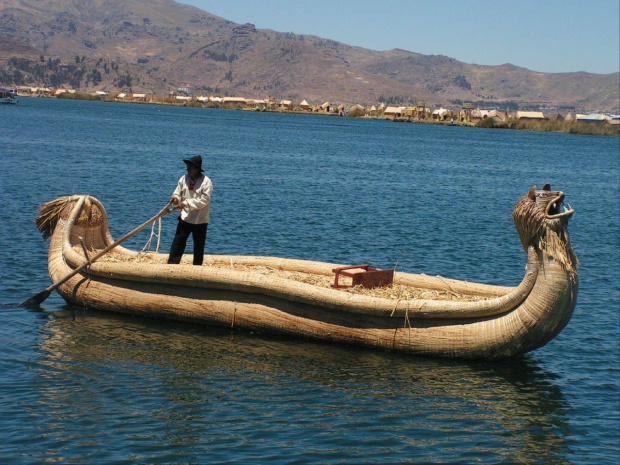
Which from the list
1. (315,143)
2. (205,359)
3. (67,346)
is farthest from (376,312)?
(315,143)

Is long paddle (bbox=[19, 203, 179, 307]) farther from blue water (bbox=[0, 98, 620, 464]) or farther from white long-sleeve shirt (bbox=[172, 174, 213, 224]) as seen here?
white long-sleeve shirt (bbox=[172, 174, 213, 224])

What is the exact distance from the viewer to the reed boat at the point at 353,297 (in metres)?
12.0

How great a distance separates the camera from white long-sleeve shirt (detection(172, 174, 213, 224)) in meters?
13.9

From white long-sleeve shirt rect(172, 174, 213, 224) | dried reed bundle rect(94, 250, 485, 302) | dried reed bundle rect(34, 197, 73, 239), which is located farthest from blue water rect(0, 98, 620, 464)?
white long-sleeve shirt rect(172, 174, 213, 224)

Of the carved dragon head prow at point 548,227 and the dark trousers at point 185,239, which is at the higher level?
the carved dragon head prow at point 548,227

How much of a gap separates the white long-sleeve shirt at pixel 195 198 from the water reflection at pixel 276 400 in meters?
1.73

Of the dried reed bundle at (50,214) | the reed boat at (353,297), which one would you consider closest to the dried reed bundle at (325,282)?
the reed boat at (353,297)

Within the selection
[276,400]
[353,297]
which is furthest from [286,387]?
[353,297]

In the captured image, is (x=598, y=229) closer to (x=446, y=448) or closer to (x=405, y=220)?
(x=405, y=220)

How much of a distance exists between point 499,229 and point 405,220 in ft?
10.5

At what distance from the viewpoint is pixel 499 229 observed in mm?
30703

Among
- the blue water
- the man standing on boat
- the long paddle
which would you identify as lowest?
the blue water

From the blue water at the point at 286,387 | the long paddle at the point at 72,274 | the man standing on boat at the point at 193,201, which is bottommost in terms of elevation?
the blue water at the point at 286,387

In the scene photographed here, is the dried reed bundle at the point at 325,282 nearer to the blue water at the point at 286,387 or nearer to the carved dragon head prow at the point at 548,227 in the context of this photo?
the blue water at the point at 286,387
